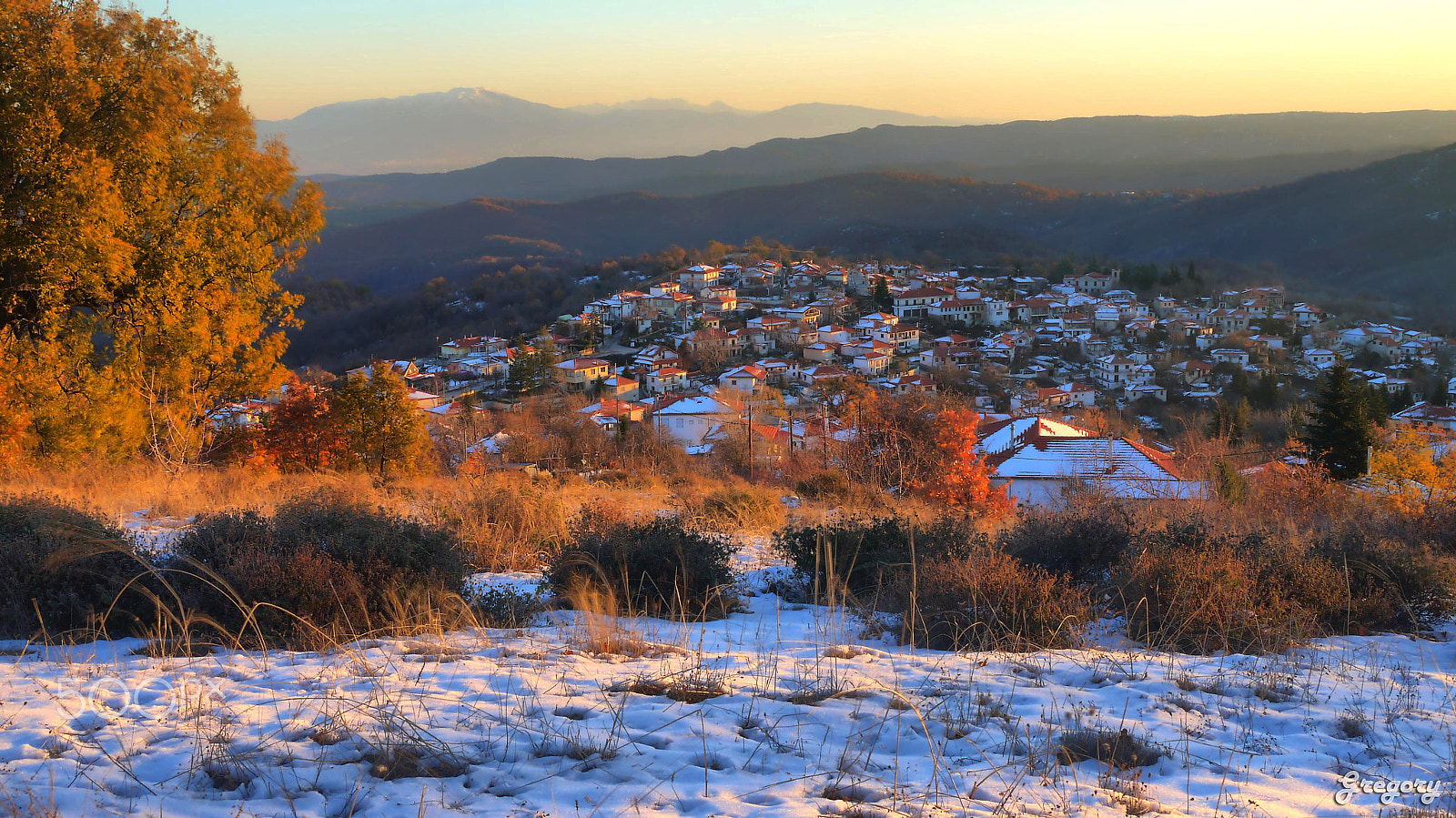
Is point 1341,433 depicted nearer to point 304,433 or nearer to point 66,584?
point 304,433

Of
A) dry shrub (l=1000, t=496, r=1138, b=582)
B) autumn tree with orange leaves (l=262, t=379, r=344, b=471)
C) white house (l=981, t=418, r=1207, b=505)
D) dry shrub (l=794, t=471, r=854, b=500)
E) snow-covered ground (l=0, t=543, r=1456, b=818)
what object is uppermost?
snow-covered ground (l=0, t=543, r=1456, b=818)

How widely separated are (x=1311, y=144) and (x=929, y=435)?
197 m

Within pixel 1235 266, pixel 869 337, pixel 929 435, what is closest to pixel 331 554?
pixel 929 435

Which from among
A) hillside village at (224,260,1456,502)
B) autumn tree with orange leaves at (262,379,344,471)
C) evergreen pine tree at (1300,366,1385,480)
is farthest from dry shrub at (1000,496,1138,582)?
evergreen pine tree at (1300,366,1385,480)

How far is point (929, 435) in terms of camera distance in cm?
1686

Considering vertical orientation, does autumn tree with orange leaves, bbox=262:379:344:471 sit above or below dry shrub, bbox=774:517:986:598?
below

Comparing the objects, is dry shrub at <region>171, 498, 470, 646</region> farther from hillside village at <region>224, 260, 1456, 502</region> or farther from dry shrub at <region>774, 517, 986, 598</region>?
hillside village at <region>224, 260, 1456, 502</region>

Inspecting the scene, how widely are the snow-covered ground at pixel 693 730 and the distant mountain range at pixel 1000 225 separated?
92968mm

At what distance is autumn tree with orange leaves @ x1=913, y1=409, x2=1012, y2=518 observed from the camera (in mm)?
15711

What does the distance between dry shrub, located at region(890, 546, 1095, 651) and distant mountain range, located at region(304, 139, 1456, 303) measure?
92311 millimetres

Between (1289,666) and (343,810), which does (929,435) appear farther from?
(343,810)

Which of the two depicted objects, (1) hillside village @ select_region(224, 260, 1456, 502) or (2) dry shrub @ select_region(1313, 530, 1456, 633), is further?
(1) hillside village @ select_region(224, 260, 1456, 502)

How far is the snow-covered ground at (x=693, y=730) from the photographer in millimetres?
2354

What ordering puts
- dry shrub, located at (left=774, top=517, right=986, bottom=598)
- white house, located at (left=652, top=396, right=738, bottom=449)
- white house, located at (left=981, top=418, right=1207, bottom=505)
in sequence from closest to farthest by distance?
1. dry shrub, located at (left=774, top=517, right=986, bottom=598)
2. white house, located at (left=981, top=418, right=1207, bottom=505)
3. white house, located at (left=652, top=396, right=738, bottom=449)
